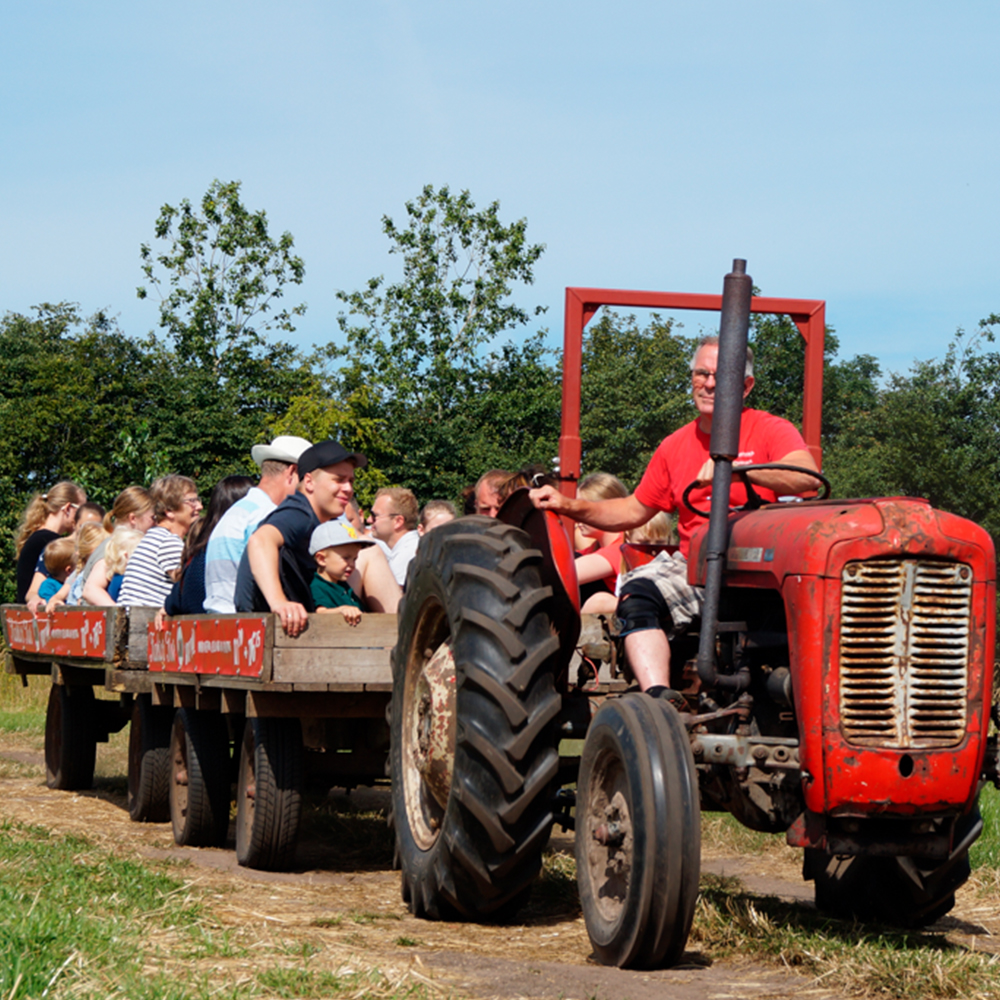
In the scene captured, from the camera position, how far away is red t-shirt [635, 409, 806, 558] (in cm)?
537

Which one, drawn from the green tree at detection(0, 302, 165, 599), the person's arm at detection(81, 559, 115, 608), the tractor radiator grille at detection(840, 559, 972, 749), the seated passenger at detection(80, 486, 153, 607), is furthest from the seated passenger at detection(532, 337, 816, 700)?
the green tree at detection(0, 302, 165, 599)

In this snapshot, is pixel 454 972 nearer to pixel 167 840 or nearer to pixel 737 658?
pixel 737 658

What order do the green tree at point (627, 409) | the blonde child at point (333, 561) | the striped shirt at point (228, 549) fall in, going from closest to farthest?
the blonde child at point (333, 561) < the striped shirt at point (228, 549) < the green tree at point (627, 409)

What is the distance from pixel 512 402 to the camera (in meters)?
45.7

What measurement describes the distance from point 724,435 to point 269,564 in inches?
120

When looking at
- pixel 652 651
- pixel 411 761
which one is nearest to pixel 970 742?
pixel 652 651

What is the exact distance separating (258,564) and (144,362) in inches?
1712

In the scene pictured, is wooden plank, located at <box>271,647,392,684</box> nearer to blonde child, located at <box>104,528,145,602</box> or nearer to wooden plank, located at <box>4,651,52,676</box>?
blonde child, located at <box>104,528,145,602</box>

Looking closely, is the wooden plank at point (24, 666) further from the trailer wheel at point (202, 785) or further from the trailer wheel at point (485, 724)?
the trailer wheel at point (485, 724)

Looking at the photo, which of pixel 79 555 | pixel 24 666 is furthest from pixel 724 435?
pixel 24 666

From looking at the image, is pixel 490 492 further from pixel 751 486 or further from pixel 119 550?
pixel 751 486

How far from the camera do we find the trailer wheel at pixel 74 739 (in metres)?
10.5

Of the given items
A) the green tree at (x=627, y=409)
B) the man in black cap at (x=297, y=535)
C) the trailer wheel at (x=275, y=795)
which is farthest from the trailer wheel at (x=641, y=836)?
the green tree at (x=627, y=409)

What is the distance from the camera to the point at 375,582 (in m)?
7.28
